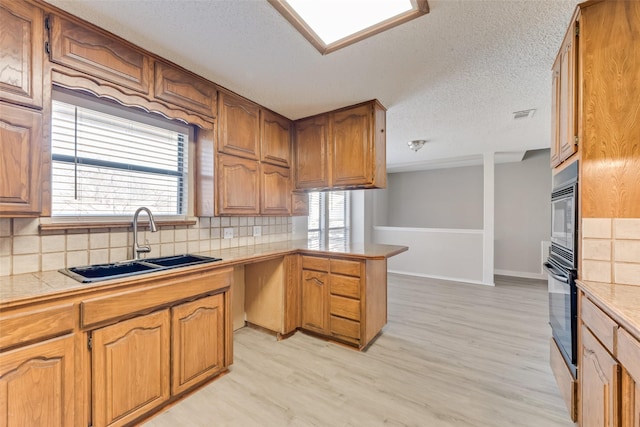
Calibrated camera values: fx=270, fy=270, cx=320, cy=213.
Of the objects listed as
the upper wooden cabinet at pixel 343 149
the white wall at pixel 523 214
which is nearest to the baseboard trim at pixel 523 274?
A: the white wall at pixel 523 214

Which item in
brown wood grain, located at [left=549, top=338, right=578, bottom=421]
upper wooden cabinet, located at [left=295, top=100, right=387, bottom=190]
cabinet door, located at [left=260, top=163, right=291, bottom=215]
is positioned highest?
upper wooden cabinet, located at [left=295, top=100, right=387, bottom=190]

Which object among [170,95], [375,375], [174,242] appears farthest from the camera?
[174,242]

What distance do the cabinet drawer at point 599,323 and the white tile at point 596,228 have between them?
0.33 meters

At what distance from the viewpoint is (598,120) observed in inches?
53.8

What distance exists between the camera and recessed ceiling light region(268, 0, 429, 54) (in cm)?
137

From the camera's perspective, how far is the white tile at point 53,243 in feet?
5.17

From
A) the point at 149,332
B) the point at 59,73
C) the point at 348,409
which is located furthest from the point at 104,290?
the point at 348,409

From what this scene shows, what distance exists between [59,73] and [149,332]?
4.95 feet

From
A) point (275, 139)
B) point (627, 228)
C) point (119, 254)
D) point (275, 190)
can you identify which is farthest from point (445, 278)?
point (119, 254)

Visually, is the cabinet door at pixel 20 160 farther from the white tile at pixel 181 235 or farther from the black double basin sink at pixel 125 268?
the white tile at pixel 181 235

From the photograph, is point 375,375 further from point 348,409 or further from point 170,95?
point 170,95

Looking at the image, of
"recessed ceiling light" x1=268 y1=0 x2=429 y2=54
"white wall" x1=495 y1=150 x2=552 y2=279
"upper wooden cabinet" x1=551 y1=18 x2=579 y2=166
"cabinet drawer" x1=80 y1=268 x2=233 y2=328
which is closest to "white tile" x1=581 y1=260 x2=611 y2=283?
"upper wooden cabinet" x1=551 y1=18 x2=579 y2=166

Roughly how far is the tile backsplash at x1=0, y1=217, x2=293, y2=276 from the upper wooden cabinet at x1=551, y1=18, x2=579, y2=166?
265cm

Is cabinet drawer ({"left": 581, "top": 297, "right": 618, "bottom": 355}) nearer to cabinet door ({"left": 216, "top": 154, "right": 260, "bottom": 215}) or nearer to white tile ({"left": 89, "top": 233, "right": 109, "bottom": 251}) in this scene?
cabinet door ({"left": 216, "top": 154, "right": 260, "bottom": 215})
